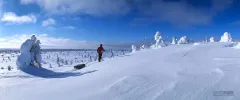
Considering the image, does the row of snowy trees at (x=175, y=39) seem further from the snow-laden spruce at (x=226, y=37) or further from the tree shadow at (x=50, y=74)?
the tree shadow at (x=50, y=74)

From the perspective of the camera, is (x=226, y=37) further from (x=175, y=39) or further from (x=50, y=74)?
(x=50, y=74)

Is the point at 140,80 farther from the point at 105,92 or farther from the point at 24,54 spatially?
the point at 24,54

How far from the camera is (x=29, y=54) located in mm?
17047

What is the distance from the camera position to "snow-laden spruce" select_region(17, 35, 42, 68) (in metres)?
15.4

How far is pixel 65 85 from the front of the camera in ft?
27.7

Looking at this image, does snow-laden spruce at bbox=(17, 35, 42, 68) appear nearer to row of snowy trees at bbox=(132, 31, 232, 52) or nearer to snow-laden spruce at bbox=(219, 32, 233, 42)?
row of snowy trees at bbox=(132, 31, 232, 52)

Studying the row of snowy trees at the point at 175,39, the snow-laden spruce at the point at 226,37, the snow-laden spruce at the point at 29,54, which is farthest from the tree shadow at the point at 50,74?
the snow-laden spruce at the point at 226,37

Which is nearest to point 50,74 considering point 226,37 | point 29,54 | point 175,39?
point 29,54

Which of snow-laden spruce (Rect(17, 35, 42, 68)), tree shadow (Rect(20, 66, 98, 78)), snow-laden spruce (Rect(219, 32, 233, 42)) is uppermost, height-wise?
snow-laden spruce (Rect(219, 32, 233, 42))

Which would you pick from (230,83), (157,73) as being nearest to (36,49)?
(157,73)

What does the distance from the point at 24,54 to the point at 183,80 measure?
1292 centimetres

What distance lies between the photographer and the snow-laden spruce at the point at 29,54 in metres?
15.4

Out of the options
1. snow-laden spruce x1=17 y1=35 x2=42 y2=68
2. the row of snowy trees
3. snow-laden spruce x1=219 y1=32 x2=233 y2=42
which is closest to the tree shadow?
snow-laden spruce x1=17 y1=35 x2=42 y2=68

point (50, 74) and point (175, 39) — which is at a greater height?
point (175, 39)
